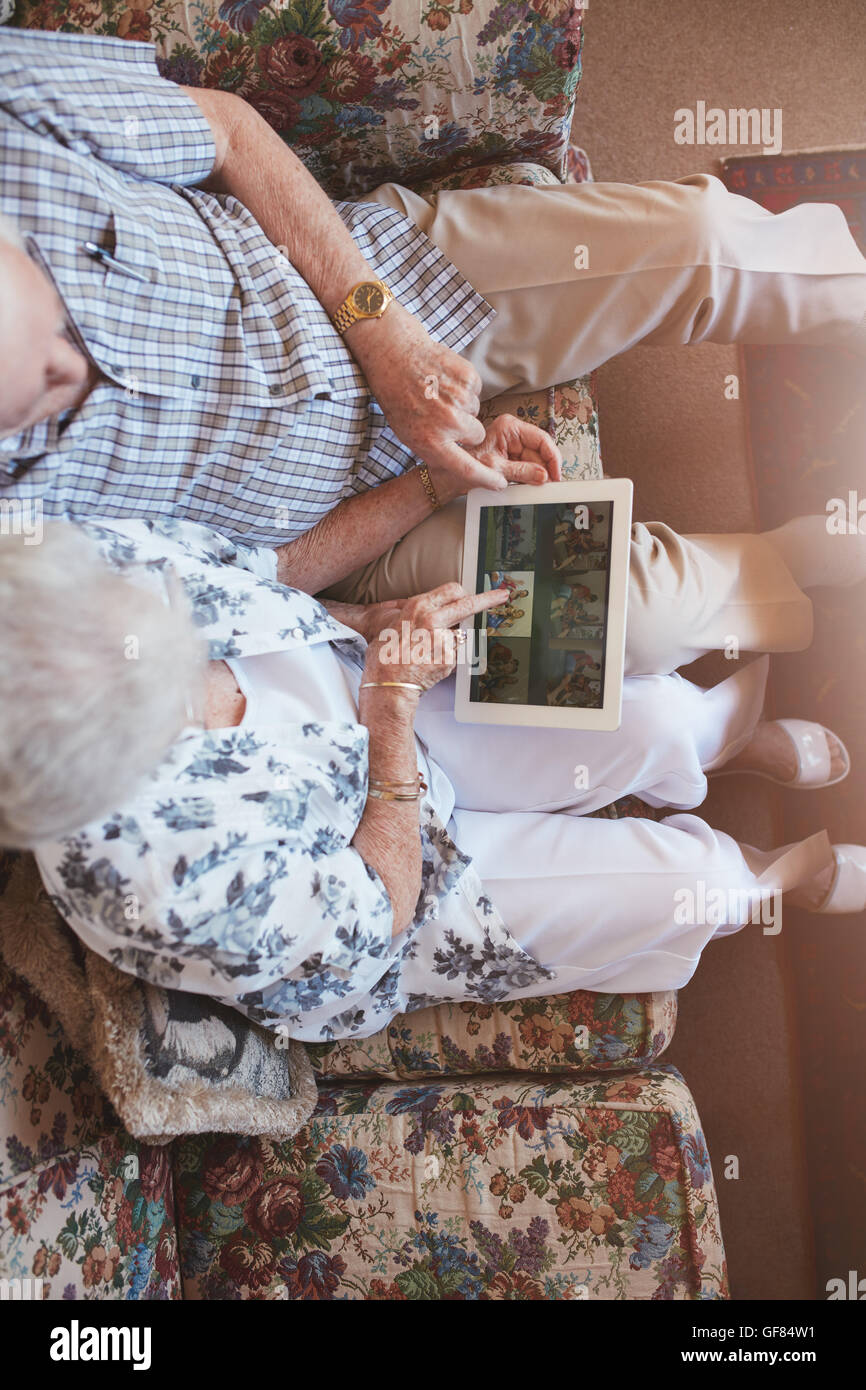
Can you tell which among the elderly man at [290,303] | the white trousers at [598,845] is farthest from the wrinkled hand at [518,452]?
the white trousers at [598,845]

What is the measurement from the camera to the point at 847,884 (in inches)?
59.8

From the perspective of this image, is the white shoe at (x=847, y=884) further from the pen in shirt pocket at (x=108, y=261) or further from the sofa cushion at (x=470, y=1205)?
the pen in shirt pocket at (x=108, y=261)

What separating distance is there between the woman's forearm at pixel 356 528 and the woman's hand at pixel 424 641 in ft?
0.52

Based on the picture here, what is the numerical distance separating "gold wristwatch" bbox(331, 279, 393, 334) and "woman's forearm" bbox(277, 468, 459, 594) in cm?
23

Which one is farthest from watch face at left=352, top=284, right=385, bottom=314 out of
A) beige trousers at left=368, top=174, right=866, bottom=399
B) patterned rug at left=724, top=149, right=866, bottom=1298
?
patterned rug at left=724, top=149, right=866, bottom=1298

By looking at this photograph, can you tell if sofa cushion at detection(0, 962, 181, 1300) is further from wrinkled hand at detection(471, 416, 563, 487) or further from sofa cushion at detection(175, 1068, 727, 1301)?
wrinkled hand at detection(471, 416, 563, 487)

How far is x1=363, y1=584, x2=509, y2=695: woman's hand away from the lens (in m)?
1.16

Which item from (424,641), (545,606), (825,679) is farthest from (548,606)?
(825,679)

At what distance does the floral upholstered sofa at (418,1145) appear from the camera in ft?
3.83

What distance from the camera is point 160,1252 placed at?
1.19 m

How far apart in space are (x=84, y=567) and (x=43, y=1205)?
0.75 meters

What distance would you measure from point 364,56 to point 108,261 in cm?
55
